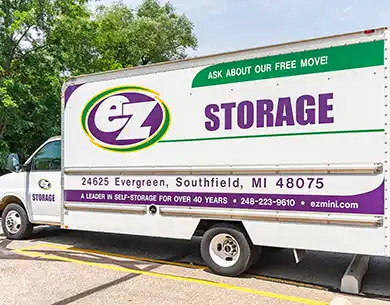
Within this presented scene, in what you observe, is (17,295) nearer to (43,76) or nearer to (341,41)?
(341,41)

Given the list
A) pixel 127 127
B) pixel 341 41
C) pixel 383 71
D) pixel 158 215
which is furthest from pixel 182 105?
pixel 383 71

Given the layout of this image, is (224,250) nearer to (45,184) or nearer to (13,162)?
(45,184)

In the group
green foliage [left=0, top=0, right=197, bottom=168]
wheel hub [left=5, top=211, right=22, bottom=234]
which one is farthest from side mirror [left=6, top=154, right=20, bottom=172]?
green foliage [left=0, top=0, right=197, bottom=168]

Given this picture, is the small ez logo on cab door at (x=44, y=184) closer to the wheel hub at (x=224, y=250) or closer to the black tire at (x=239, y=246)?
the black tire at (x=239, y=246)

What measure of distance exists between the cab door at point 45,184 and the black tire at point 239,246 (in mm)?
3031

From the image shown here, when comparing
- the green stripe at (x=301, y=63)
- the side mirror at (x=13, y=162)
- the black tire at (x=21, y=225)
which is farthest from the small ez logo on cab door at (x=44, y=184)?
the green stripe at (x=301, y=63)

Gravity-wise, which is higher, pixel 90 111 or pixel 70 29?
pixel 70 29

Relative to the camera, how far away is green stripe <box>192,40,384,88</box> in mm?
5004

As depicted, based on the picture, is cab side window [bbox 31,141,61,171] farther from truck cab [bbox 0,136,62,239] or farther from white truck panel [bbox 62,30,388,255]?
white truck panel [bbox 62,30,388,255]

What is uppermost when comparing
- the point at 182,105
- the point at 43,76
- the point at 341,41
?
the point at 43,76

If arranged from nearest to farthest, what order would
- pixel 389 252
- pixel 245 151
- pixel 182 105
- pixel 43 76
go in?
pixel 389 252 < pixel 245 151 < pixel 182 105 < pixel 43 76

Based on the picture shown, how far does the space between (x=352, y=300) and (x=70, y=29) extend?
47.3 feet

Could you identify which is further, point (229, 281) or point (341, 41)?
point (229, 281)

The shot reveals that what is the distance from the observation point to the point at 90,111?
23.6ft
